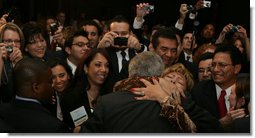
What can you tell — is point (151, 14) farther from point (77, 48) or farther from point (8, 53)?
point (8, 53)

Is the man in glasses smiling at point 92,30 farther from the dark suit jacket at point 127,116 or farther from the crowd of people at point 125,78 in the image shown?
the dark suit jacket at point 127,116

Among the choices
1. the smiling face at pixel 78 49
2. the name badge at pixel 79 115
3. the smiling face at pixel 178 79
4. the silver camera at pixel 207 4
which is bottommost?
the name badge at pixel 79 115

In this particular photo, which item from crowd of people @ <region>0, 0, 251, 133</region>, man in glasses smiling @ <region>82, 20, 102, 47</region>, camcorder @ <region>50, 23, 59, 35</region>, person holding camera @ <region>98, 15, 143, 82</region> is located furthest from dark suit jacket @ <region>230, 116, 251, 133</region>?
camcorder @ <region>50, 23, 59, 35</region>

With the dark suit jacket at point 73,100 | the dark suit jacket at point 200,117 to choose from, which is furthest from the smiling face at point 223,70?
the dark suit jacket at point 73,100

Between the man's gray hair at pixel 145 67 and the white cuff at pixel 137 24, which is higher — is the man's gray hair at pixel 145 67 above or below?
below

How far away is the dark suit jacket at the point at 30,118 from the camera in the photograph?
1884 mm

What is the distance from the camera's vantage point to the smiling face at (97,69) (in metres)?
2.28

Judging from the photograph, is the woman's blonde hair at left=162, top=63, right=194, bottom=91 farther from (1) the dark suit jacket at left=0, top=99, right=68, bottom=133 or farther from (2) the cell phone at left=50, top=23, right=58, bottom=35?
(2) the cell phone at left=50, top=23, right=58, bottom=35

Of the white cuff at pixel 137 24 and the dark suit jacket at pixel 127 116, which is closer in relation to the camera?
the dark suit jacket at pixel 127 116

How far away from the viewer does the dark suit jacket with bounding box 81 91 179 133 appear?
1.76 metres

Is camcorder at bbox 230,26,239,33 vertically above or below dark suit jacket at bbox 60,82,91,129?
above

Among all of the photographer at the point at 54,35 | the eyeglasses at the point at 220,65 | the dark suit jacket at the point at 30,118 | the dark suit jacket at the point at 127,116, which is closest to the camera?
the dark suit jacket at the point at 127,116

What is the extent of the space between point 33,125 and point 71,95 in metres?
0.36

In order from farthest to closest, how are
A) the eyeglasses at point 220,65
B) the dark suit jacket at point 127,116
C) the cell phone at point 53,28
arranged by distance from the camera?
the cell phone at point 53,28, the eyeglasses at point 220,65, the dark suit jacket at point 127,116
